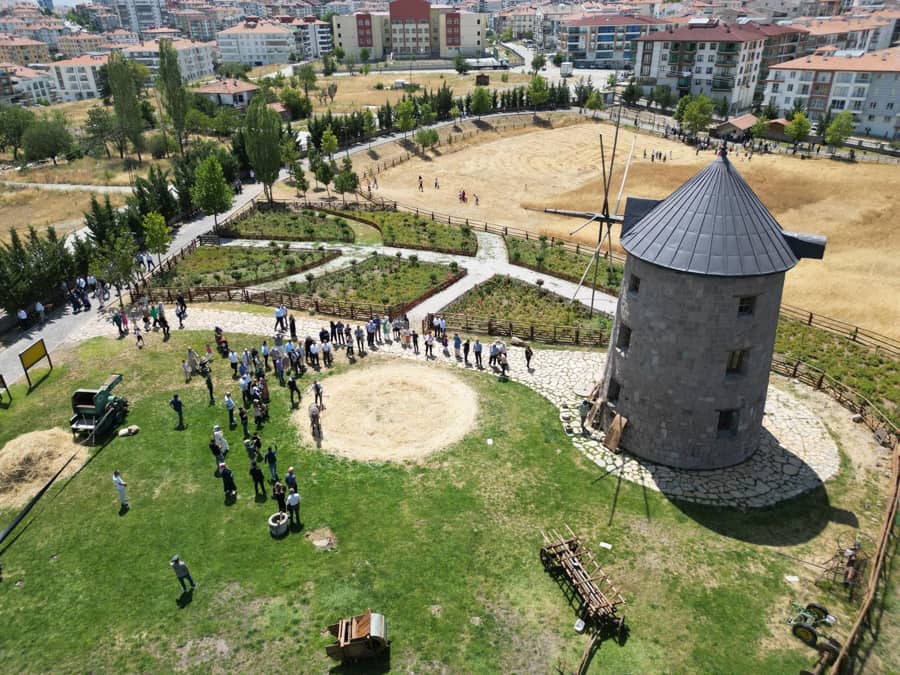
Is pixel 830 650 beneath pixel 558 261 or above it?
above

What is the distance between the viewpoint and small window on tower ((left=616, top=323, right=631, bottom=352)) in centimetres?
2765

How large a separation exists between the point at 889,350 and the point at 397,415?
31498mm

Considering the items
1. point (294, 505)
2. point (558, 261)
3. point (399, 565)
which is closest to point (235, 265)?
point (558, 261)

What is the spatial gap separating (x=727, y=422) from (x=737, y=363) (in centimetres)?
278

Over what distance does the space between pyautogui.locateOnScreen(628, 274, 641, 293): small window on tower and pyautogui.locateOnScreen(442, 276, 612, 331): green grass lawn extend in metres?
13.6

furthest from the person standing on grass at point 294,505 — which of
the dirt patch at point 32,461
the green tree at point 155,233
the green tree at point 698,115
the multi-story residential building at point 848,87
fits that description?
the multi-story residential building at point 848,87

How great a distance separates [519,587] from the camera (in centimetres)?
2122

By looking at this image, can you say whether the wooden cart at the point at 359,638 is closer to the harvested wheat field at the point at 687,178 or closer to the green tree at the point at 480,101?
the harvested wheat field at the point at 687,178

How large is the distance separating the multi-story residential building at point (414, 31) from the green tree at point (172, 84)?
112483 mm

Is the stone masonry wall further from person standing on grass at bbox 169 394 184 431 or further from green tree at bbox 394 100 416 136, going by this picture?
green tree at bbox 394 100 416 136

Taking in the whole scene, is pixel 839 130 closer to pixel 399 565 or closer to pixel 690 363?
pixel 690 363

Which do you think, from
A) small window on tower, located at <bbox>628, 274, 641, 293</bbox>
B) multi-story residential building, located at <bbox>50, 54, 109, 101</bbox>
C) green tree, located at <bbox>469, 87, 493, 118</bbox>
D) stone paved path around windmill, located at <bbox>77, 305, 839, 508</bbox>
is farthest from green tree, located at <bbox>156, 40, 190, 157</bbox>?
multi-story residential building, located at <bbox>50, 54, 109, 101</bbox>

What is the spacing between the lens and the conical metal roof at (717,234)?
24.0m

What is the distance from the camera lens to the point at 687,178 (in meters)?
82.3
